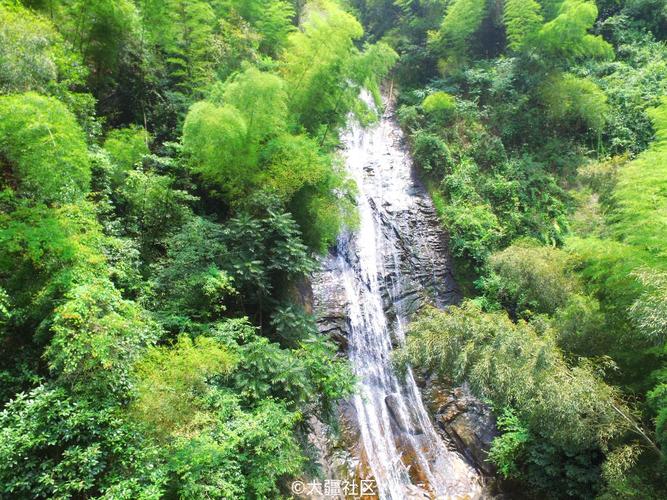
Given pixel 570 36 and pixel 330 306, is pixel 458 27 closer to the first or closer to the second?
pixel 570 36

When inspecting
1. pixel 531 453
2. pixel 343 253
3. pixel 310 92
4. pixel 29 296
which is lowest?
pixel 531 453

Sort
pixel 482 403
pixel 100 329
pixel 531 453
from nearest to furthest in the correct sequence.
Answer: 1. pixel 100 329
2. pixel 531 453
3. pixel 482 403

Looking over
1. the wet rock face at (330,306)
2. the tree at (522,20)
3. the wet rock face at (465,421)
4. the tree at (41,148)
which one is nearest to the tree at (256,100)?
the tree at (41,148)

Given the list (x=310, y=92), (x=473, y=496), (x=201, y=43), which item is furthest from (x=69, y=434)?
(x=201, y=43)

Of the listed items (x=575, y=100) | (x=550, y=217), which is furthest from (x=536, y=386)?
(x=575, y=100)

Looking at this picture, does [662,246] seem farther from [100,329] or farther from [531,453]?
[100,329]

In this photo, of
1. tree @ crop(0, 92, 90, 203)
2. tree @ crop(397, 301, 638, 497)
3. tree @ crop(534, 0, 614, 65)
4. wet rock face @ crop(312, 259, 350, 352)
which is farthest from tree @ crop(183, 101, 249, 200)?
tree @ crop(534, 0, 614, 65)

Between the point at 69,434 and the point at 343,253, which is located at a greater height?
the point at 343,253
